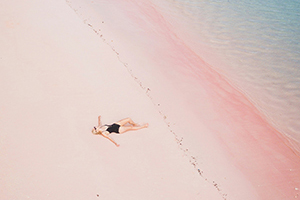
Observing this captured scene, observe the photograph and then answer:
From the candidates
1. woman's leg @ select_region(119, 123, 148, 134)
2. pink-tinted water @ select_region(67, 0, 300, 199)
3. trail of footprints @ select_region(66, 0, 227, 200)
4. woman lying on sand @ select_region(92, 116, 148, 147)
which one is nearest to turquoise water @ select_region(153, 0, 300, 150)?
pink-tinted water @ select_region(67, 0, 300, 199)

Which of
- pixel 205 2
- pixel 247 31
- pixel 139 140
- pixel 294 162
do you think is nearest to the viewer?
pixel 139 140

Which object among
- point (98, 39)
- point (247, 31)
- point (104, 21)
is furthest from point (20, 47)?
point (247, 31)

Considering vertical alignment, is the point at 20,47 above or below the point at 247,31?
above

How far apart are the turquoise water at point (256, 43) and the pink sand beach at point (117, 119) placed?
2.15 feet

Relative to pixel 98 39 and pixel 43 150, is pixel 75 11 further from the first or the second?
pixel 43 150

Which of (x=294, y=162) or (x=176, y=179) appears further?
(x=294, y=162)

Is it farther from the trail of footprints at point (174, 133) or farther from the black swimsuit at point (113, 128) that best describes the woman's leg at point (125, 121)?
the trail of footprints at point (174, 133)

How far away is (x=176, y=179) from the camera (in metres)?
5.02

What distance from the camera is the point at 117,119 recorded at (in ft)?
19.5

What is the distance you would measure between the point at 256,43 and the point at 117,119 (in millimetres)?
7522

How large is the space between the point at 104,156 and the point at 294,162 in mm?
5031

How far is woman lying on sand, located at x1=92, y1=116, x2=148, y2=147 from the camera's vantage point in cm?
535

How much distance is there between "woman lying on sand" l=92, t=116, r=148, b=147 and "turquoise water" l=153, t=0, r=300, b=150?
4.43 m

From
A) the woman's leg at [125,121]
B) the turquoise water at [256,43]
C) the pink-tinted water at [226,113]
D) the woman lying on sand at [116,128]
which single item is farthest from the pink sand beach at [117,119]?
the turquoise water at [256,43]
